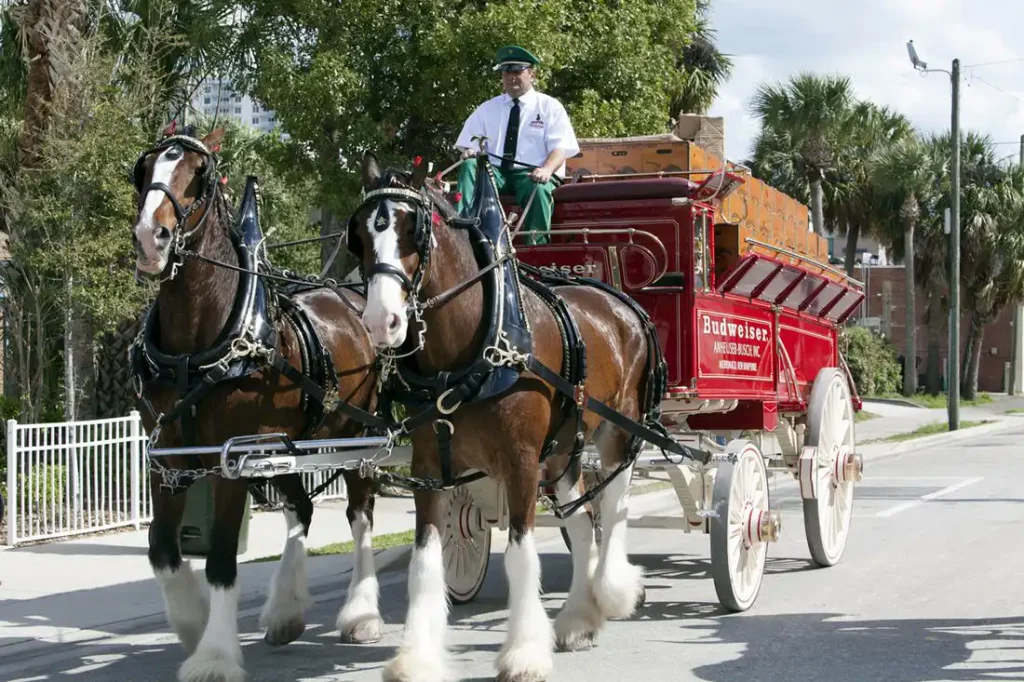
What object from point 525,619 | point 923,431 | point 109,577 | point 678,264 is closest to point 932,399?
point 923,431

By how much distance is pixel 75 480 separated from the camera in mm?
11734

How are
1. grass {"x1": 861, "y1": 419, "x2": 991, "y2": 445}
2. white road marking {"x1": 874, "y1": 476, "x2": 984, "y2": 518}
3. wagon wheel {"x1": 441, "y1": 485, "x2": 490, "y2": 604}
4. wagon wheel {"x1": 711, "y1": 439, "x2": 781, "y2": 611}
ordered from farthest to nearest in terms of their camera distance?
1. grass {"x1": 861, "y1": 419, "x2": 991, "y2": 445}
2. white road marking {"x1": 874, "y1": 476, "x2": 984, "y2": 518}
3. wagon wheel {"x1": 441, "y1": 485, "x2": 490, "y2": 604}
4. wagon wheel {"x1": 711, "y1": 439, "x2": 781, "y2": 611}

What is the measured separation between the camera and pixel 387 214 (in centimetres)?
561

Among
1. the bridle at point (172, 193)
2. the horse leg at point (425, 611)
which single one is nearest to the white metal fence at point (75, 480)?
the bridle at point (172, 193)

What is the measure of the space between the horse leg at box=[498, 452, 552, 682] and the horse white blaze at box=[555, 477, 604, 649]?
91cm

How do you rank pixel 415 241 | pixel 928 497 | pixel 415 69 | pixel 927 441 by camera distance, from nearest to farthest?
pixel 415 241
pixel 928 497
pixel 415 69
pixel 927 441

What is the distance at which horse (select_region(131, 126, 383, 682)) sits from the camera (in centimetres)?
597

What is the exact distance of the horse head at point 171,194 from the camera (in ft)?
18.7

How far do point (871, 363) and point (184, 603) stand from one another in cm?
3407

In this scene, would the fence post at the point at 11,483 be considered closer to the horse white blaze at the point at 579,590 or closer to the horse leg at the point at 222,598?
the horse leg at the point at 222,598

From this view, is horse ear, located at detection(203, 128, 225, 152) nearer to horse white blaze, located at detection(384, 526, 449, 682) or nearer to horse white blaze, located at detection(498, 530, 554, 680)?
horse white blaze, located at detection(384, 526, 449, 682)

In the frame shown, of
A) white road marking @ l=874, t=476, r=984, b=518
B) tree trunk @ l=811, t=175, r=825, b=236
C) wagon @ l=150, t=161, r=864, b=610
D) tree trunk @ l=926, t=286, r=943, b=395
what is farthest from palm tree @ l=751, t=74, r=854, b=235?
wagon @ l=150, t=161, r=864, b=610

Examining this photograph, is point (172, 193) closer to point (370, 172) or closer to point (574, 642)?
point (370, 172)

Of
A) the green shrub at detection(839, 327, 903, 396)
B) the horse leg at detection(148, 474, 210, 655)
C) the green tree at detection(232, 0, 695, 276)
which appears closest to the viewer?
the horse leg at detection(148, 474, 210, 655)
